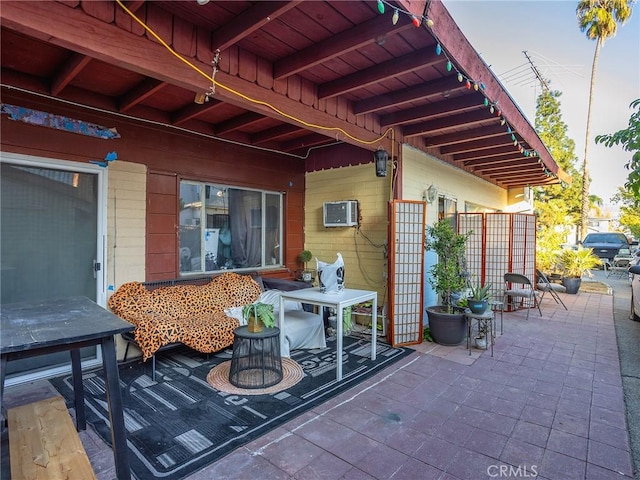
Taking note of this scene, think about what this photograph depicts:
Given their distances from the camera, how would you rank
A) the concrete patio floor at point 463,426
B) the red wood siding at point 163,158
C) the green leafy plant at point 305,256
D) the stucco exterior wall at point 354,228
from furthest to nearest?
the green leafy plant at point 305,256 → the stucco exterior wall at point 354,228 → the red wood siding at point 163,158 → the concrete patio floor at point 463,426

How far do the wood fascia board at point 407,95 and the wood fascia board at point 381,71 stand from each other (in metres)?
0.52

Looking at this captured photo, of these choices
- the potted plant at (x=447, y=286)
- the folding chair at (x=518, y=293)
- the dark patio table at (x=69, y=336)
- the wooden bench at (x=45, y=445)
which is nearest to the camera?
the dark patio table at (x=69, y=336)

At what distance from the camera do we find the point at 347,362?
3545 mm

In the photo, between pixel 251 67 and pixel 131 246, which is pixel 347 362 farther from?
pixel 251 67

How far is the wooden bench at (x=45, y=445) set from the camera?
158 cm

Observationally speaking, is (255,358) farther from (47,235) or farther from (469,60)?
(469,60)

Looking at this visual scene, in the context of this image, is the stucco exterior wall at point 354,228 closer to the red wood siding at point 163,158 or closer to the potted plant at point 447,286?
the red wood siding at point 163,158

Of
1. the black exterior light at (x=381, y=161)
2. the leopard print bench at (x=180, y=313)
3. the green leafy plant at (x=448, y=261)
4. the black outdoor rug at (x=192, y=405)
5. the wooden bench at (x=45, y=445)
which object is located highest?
the black exterior light at (x=381, y=161)

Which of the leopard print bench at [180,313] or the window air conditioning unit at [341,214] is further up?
the window air conditioning unit at [341,214]

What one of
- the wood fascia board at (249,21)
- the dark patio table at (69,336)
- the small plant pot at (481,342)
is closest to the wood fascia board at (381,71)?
the wood fascia board at (249,21)

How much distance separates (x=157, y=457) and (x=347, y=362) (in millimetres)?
1949

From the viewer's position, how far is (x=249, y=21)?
2.15 m

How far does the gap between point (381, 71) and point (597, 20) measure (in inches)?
503

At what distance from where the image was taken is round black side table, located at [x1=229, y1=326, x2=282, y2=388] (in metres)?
2.98
